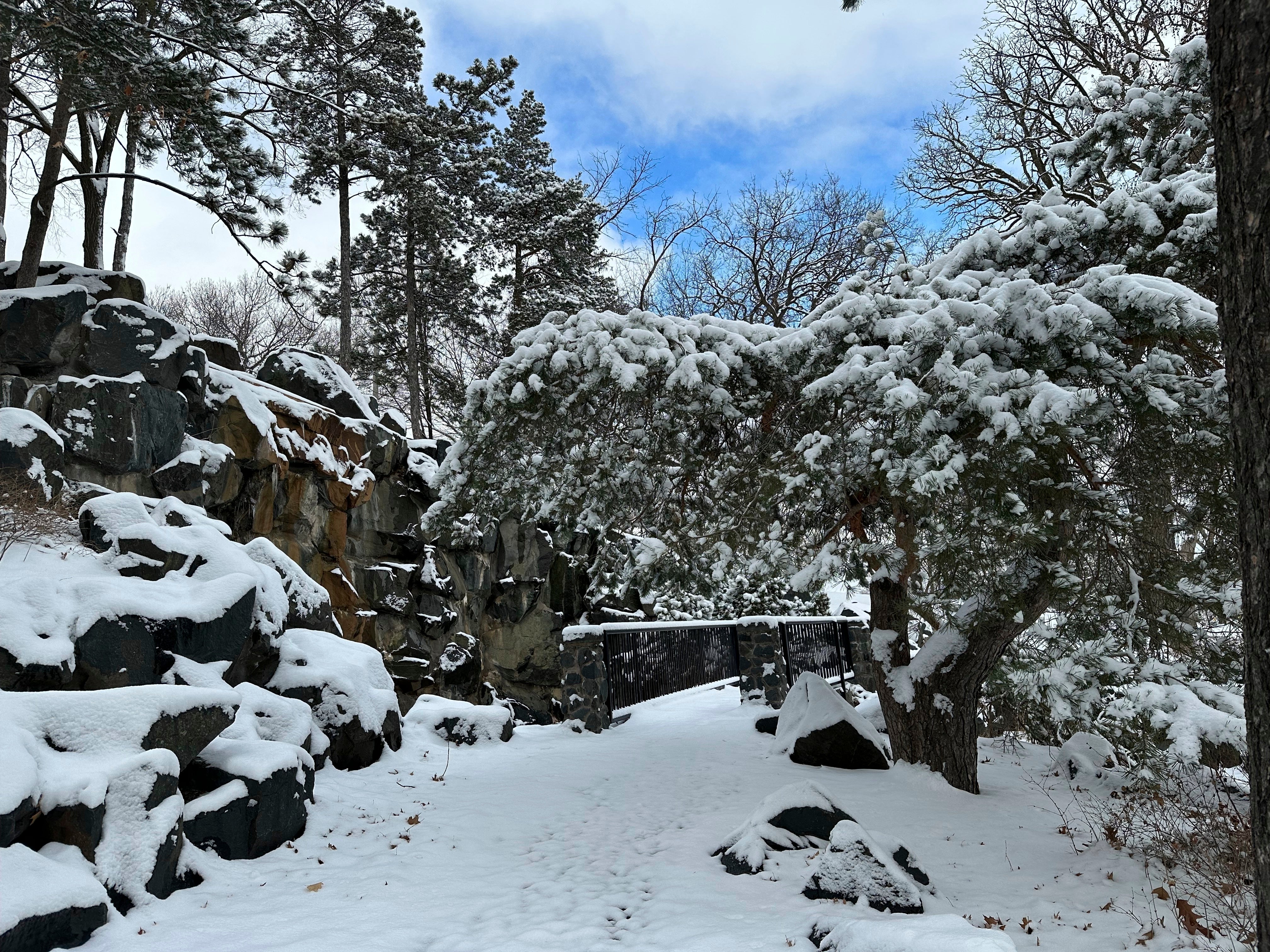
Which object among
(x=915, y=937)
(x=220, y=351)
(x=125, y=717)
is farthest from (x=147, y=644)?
(x=220, y=351)

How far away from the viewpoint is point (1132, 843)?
535cm

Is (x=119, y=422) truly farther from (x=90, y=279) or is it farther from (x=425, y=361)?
(x=425, y=361)

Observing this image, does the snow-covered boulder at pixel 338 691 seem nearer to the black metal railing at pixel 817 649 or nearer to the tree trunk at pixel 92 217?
the black metal railing at pixel 817 649

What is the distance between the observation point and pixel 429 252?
21.8 m

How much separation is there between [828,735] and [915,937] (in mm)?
5124

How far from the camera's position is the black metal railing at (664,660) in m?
11.6

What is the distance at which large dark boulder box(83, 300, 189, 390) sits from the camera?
1095 cm

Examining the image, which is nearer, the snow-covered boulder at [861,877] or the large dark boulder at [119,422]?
the snow-covered boulder at [861,877]

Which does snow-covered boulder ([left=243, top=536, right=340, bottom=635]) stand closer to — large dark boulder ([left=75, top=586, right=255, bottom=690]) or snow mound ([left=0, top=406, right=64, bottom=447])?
large dark boulder ([left=75, top=586, right=255, bottom=690])

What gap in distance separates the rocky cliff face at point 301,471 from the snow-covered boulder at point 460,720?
242cm

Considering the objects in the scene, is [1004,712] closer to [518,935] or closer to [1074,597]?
[1074,597]

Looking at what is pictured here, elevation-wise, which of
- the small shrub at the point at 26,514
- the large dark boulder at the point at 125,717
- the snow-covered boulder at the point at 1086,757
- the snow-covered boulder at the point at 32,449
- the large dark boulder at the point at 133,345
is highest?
the large dark boulder at the point at 133,345

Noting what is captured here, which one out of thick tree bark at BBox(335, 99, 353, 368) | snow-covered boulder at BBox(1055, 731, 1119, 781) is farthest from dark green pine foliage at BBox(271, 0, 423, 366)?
snow-covered boulder at BBox(1055, 731, 1119, 781)

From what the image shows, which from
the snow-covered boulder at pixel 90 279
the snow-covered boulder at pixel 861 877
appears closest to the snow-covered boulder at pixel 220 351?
the snow-covered boulder at pixel 90 279
